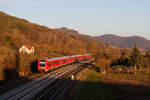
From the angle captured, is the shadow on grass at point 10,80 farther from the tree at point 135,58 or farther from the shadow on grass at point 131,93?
the tree at point 135,58

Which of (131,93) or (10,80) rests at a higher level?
(10,80)

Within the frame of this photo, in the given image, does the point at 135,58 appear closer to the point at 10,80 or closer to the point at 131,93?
the point at 131,93

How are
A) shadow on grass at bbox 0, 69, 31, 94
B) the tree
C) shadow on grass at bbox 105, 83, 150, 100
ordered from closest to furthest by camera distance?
shadow on grass at bbox 0, 69, 31, 94
shadow on grass at bbox 105, 83, 150, 100
the tree

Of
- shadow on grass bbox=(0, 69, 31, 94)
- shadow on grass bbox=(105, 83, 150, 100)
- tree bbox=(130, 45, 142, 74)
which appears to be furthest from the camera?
tree bbox=(130, 45, 142, 74)

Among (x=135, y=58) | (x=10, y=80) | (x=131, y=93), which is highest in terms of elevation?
(x=135, y=58)

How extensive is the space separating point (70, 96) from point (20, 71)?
15927 mm

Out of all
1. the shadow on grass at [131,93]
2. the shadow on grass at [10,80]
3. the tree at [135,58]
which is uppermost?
the tree at [135,58]

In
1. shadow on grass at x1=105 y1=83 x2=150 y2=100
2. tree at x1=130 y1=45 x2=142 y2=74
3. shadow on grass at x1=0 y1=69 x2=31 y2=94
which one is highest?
tree at x1=130 y1=45 x2=142 y2=74

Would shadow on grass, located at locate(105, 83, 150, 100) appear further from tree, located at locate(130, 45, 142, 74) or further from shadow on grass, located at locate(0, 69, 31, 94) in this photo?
shadow on grass, located at locate(0, 69, 31, 94)

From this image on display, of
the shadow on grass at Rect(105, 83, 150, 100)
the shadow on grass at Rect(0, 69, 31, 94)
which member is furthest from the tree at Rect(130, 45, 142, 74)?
the shadow on grass at Rect(0, 69, 31, 94)

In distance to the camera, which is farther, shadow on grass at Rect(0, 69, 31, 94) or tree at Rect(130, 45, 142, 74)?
tree at Rect(130, 45, 142, 74)

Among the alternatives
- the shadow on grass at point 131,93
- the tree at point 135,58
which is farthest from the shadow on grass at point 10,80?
the tree at point 135,58

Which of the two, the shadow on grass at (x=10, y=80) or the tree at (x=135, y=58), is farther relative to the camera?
the tree at (x=135, y=58)

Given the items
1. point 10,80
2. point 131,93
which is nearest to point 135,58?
point 131,93
